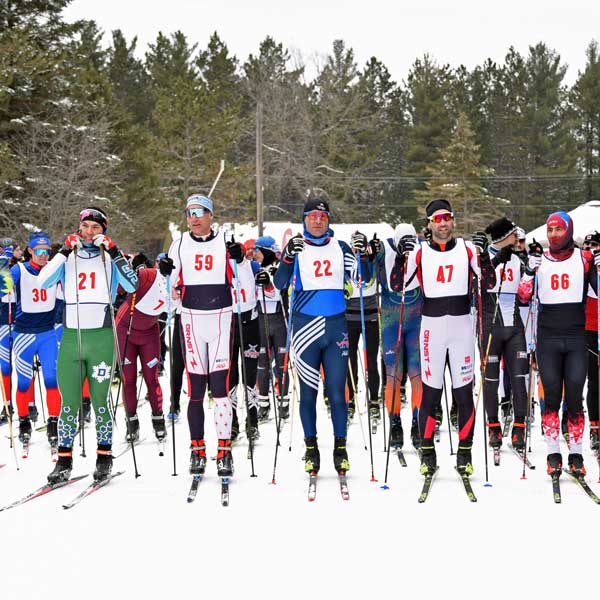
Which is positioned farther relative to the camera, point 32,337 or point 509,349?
point 32,337

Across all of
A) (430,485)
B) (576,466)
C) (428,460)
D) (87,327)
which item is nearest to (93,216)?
(87,327)

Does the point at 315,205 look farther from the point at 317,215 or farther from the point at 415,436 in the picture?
the point at 415,436

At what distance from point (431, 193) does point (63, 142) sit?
22066 mm

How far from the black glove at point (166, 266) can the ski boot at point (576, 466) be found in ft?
11.3

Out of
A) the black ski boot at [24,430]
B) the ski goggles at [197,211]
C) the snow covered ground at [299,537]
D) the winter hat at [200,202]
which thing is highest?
the winter hat at [200,202]

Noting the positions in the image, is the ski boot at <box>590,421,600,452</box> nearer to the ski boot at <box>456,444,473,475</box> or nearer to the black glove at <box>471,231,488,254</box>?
the ski boot at <box>456,444,473,475</box>

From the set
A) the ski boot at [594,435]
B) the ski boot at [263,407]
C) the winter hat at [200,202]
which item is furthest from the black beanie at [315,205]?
the ski boot at [263,407]

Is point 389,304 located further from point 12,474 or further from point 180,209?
point 180,209

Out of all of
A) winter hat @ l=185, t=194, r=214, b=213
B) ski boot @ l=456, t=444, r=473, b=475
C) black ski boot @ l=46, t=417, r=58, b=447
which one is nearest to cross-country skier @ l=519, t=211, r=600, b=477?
ski boot @ l=456, t=444, r=473, b=475

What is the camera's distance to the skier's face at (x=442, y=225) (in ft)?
18.1

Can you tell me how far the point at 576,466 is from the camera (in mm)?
5551

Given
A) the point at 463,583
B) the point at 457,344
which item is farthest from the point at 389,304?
the point at 463,583

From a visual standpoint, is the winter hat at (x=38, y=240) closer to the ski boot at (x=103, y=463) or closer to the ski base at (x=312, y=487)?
the ski boot at (x=103, y=463)

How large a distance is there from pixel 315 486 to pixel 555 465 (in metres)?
1.83
